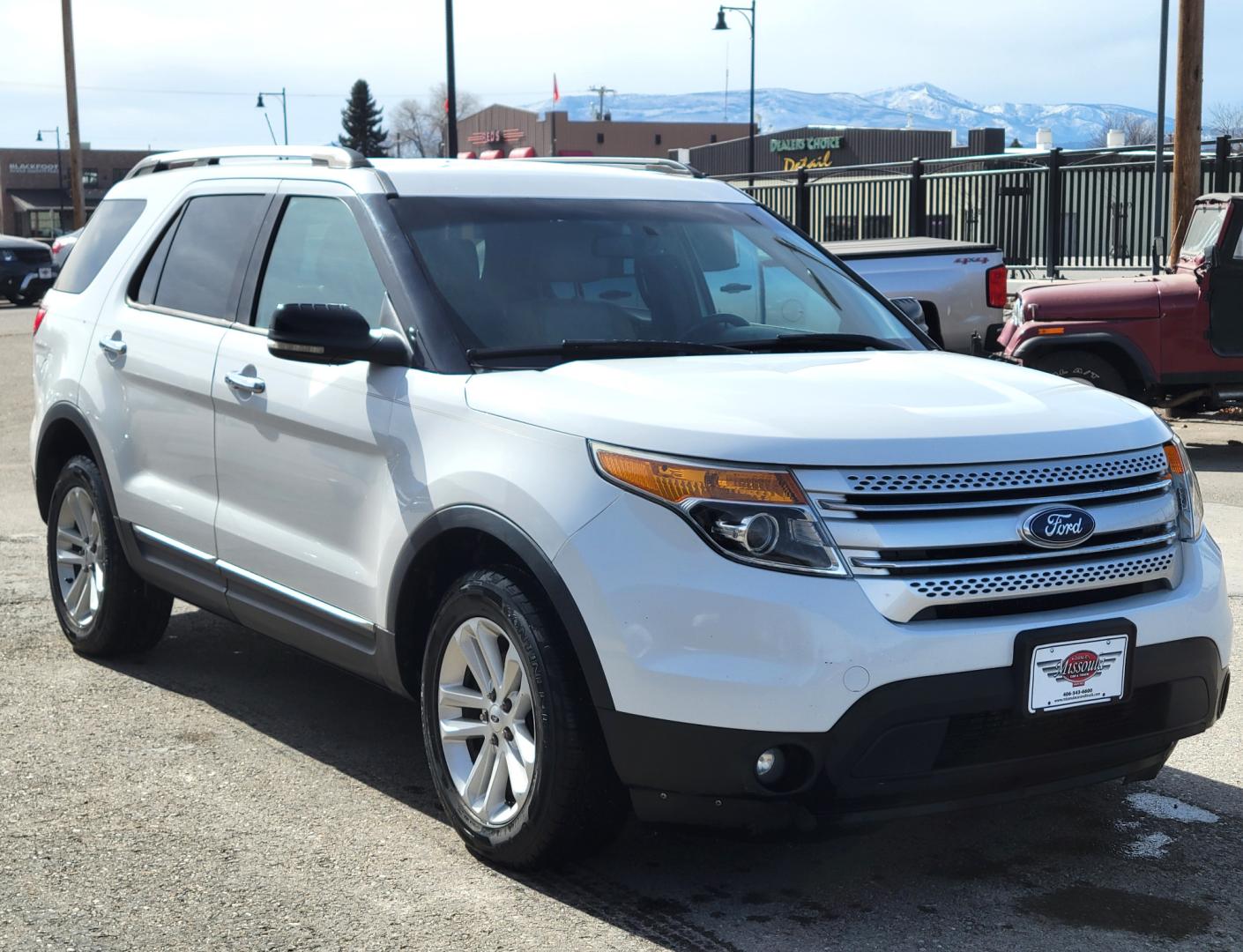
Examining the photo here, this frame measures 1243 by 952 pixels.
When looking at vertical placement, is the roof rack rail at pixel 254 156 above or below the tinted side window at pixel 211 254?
above

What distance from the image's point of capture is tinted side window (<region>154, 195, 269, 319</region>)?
17.7ft

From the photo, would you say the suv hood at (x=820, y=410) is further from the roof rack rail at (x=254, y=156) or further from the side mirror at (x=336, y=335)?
the roof rack rail at (x=254, y=156)

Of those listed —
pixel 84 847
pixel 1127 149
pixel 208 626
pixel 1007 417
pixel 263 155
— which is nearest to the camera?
pixel 1007 417

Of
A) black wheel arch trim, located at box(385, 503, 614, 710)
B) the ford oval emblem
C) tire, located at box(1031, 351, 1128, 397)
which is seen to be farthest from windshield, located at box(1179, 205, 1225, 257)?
black wheel arch trim, located at box(385, 503, 614, 710)

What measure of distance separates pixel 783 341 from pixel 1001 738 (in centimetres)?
154

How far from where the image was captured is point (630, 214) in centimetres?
509

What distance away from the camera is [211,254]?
560 centimetres

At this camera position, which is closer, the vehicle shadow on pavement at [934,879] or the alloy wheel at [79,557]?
the vehicle shadow on pavement at [934,879]

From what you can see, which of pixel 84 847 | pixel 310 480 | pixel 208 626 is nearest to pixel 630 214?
pixel 310 480

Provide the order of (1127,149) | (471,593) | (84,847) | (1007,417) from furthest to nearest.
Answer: (1127,149) < (84,847) < (471,593) < (1007,417)

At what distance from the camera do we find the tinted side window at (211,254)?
5.38 m

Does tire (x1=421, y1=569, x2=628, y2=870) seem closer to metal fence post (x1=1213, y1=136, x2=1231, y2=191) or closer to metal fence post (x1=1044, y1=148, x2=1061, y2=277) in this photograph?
metal fence post (x1=1213, y1=136, x2=1231, y2=191)

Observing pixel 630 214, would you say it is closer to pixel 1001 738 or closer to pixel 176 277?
pixel 176 277

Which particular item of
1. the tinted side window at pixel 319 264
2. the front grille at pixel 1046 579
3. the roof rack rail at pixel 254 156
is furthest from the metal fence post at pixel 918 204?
the front grille at pixel 1046 579
